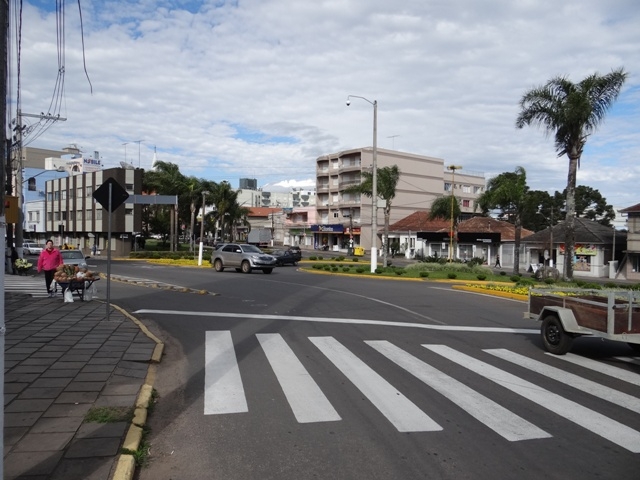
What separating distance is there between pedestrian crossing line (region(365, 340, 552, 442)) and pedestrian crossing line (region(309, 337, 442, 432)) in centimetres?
58

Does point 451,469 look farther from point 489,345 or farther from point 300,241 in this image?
point 300,241

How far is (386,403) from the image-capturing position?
6.58 m

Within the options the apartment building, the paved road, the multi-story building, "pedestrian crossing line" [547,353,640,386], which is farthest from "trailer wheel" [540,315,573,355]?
the multi-story building

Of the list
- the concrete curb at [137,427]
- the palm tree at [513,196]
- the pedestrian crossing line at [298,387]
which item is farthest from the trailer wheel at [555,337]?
the palm tree at [513,196]

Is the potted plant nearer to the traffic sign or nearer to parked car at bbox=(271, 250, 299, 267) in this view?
the traffic sign

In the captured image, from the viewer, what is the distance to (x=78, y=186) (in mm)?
65188

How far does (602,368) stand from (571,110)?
59.1 ft

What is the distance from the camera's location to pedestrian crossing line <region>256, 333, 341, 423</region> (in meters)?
6.16

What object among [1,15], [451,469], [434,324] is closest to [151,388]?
[451,469]

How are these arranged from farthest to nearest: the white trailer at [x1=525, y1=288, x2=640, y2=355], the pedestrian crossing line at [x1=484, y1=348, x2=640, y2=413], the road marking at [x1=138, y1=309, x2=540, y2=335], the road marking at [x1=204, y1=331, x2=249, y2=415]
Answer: the road marking at [x1=138, y1=309, x2=540, y2=335]
the white trailer at [x1=525, y1=288, x2=640, y2=355]
the pedestrian crossing line at [x1=484, y1=348, x2=640, y2=413]
the road marking at [x1=204, y1=331, x2=249, y2=415]

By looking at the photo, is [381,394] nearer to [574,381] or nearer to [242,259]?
[574,381]

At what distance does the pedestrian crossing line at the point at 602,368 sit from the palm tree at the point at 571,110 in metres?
16.6

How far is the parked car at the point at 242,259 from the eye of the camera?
103ft

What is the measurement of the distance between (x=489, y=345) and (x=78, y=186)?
209ft
